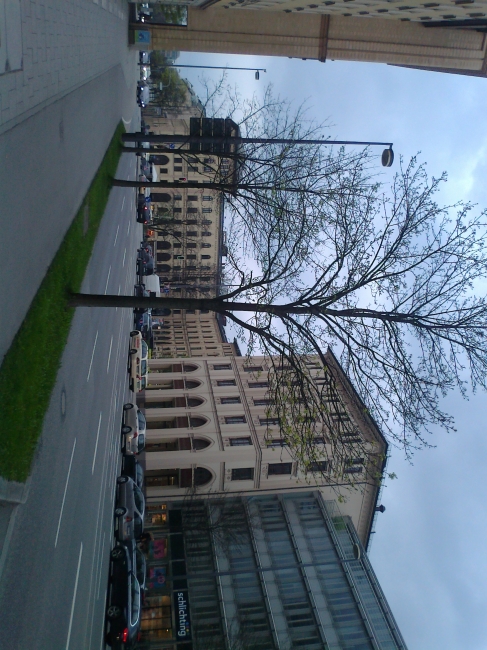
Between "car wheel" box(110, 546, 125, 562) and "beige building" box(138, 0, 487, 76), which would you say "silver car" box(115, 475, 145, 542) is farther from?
"beige building" box(138, 0, 487, 76)

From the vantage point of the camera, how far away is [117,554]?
16578 mm

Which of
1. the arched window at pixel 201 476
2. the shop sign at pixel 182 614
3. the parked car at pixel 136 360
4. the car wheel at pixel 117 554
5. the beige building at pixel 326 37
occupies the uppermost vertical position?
the beige building at pixel 326 37

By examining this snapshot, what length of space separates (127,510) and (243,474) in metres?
13.1

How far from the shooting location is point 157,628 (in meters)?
25.5

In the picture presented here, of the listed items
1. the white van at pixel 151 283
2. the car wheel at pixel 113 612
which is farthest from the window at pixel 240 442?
the car wheel at pixel 113 612

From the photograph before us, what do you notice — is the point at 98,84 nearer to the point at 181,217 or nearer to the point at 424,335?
the point at 424,335

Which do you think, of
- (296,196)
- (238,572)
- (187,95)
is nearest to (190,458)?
(238,572)

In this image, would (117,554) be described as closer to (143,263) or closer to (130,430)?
(130,430)

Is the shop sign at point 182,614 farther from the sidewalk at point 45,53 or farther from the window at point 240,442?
the sidewalk at point 45,53

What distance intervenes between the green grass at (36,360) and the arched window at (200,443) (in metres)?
21.3

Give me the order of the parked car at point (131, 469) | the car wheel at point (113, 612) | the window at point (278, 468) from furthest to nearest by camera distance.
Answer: the window at point (278, 468)
the parked car at point (131, 469)
the car wheel at point (113, 612)

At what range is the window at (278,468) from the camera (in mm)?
30812

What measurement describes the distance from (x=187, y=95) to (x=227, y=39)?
4676cm

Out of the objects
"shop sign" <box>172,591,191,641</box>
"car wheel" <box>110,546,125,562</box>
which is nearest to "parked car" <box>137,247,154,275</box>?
"car wheel" <box>110,546,125,562</box>
